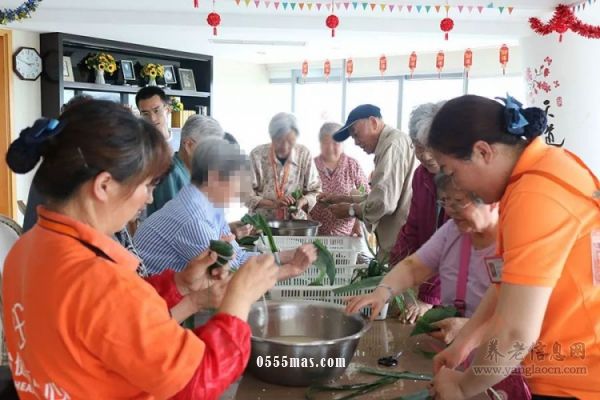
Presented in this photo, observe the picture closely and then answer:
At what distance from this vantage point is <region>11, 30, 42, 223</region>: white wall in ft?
18.6

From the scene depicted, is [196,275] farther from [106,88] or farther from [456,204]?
[106,88]

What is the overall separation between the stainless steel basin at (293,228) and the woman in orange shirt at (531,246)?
6.11 feet

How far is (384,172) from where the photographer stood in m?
3.05

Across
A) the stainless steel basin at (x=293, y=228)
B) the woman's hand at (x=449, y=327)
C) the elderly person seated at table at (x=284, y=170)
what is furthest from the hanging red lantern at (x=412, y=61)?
the woman's hand at (x=449, y=327)

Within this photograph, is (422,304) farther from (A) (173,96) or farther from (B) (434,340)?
(A) (173,96)

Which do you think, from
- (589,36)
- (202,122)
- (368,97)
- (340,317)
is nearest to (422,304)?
(340,317)

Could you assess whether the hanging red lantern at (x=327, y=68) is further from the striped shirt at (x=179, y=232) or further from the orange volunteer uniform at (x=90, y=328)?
the orange volunteer uniform at (x=90, y=328)

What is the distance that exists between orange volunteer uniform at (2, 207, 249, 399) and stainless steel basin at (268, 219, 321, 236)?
2.08 meters

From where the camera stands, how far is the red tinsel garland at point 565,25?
14.8 ft

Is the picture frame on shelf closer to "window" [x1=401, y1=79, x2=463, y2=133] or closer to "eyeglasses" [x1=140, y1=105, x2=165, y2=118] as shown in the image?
"window" [x1=401, y1=79, x2=463, y2=133]

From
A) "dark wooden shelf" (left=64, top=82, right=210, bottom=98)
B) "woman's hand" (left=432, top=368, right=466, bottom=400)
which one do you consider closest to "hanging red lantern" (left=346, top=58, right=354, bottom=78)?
"dark wooden shelf" (left=64, top=82, right=210, bottom=98)

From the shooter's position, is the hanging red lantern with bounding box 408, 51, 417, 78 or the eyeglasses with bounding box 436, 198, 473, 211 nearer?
the eyeglasses with bounding box 436, 198, 473, 211

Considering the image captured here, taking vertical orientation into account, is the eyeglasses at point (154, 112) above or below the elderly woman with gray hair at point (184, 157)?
above

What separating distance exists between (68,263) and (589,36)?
4.70 m
